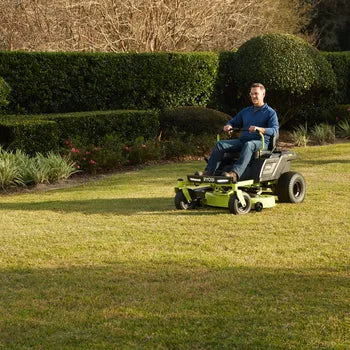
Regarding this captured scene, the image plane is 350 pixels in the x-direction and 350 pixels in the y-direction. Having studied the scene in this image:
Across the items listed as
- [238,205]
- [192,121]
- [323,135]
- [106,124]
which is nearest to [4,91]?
[106,124]

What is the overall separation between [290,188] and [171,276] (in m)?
3.88

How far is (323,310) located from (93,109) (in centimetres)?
1222

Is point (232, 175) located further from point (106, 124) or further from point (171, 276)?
point (106, 124)

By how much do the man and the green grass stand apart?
0.60m

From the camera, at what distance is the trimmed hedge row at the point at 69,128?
42.9 feet

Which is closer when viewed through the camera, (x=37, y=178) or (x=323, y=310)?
(x=323, y=310)

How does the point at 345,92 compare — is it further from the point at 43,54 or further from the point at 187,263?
the point at 187,263

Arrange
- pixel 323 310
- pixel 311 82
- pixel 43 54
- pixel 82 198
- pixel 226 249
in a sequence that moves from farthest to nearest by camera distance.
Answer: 1. pixel 311 82
2. pixel 43 54
3. pixel 82 198
4. pixel 226 249
5. pixel 323 310

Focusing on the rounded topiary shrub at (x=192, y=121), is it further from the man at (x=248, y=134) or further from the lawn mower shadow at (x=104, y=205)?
the man at (x=248, y=134)

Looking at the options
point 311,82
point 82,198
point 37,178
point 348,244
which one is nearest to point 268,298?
point 348,244

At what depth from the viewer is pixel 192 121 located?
1656 cm

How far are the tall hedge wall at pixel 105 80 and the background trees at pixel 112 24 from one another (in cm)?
325

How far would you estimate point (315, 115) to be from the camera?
21.2 meters

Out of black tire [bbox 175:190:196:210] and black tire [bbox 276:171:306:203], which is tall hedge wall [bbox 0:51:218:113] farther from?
black tire [bbox 276:171:306:203]
